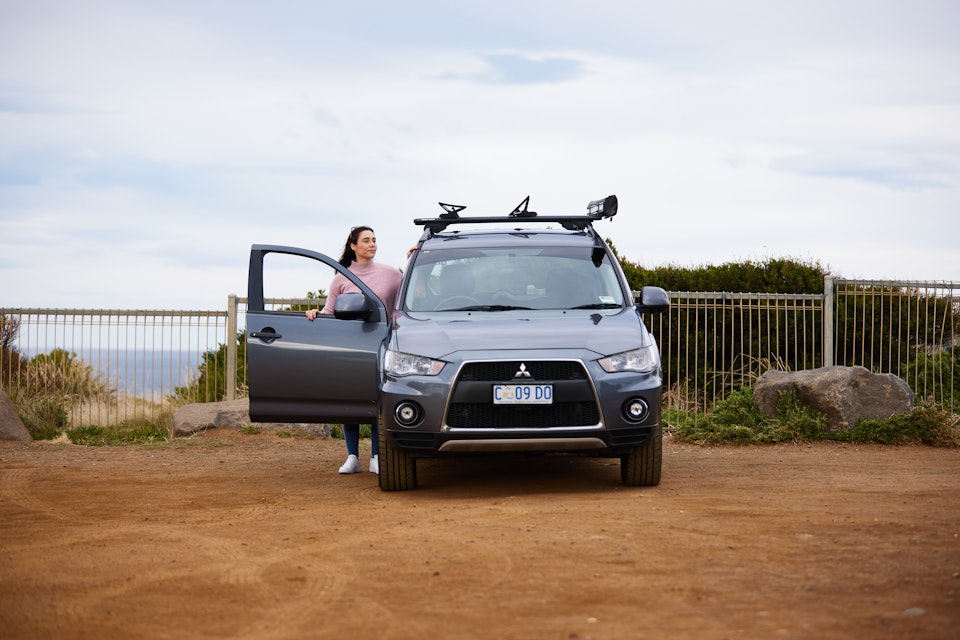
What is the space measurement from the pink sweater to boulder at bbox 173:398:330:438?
215 inches

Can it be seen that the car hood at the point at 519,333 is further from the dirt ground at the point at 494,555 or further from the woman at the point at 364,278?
the woman at the point at 364,278

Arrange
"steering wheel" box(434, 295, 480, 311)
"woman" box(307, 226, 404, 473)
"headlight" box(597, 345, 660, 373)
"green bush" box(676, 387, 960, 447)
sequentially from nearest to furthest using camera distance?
"headlight" box(597, 345, 660, 373) → "steering wheel" box(434, 295, 480, 311) → "woman" box(307, 226, 404, 473) → "green bush" box(676, 387, 960, 447)

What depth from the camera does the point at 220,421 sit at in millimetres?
15281

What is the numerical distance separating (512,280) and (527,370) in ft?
5.16

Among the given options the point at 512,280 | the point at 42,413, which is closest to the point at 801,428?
the point at 512,280

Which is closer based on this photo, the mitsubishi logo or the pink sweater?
the mitsubishi logo

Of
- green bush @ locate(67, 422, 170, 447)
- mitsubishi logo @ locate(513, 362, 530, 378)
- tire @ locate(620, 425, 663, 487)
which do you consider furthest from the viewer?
green bush @ locate(67, 422, 170, 447)

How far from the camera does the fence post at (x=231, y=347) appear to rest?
56.4 ft

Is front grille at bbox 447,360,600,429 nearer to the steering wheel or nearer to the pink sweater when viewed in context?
the steering wheel

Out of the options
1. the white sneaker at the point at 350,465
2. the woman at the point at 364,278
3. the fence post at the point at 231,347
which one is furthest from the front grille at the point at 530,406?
the fence post at the point at 231,347

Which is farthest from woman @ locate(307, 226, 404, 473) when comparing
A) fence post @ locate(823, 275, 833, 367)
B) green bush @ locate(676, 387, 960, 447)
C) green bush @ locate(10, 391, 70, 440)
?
fence post @ locate(823, 275, 833, 367)

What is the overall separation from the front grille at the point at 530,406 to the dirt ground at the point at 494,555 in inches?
22.6

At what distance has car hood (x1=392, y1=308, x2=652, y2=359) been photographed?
7898 mm

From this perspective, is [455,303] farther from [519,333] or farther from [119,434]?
[119,434]
